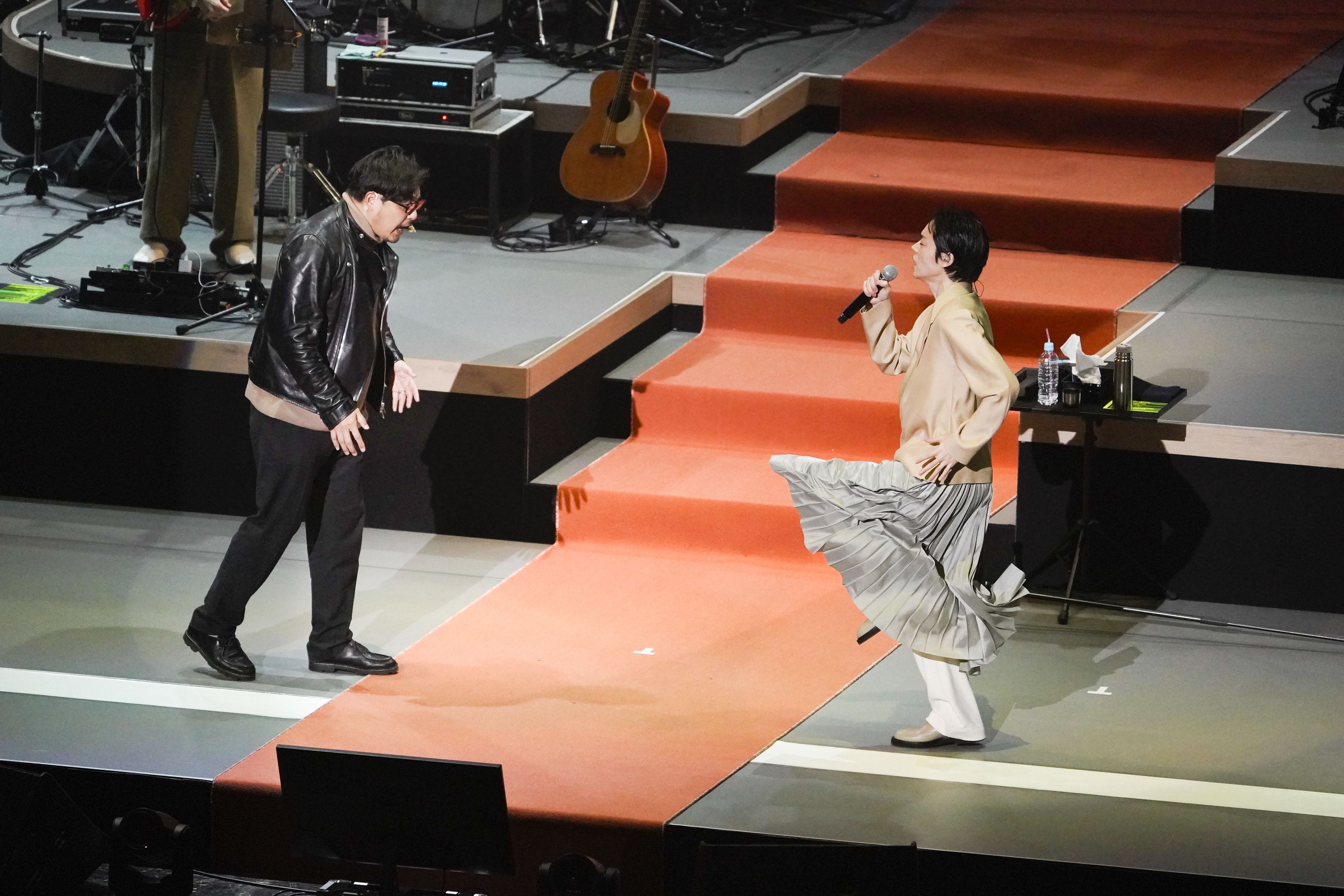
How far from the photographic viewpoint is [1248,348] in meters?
6.09

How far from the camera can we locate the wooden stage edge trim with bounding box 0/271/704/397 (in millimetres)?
5828

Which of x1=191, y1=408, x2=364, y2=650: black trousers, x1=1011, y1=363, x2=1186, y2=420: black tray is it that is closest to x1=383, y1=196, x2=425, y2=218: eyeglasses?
x1=191, y1=408, x2=364, y2=650: black trousers

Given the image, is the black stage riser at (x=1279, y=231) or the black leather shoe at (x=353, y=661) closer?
the black leather shoe at (x=353, y=661)

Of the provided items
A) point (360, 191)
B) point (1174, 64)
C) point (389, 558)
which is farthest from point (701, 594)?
point (1174, 64)

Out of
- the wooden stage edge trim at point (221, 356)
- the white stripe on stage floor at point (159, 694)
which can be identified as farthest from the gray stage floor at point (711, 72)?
the white stripe on stage floor at point (159, 694)

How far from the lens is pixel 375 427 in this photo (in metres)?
5.92

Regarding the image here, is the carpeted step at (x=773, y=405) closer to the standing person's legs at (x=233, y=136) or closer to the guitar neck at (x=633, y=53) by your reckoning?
→ the guitar neck at (x=633, y=53)

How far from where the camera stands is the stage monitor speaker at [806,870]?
138 inches

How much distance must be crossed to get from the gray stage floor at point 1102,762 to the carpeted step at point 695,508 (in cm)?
64

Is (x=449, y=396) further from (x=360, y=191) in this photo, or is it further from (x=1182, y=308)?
(x=1182, y=308)

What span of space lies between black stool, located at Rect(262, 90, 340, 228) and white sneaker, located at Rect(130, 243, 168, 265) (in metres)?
0.43

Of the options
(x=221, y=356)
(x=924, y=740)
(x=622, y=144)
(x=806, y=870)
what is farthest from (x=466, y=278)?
(x=806, y=870)

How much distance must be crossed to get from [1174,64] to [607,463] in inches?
145

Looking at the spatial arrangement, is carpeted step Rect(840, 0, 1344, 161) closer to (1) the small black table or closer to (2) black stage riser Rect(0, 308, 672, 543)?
(2) black stage riser Rect(0, 308, 672, 543)
